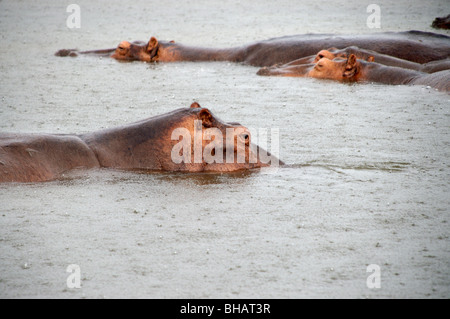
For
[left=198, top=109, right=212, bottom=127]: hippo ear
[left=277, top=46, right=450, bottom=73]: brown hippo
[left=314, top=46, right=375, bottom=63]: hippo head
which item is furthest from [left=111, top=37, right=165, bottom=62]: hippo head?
[left=198, top=109, right=212, bottom=127]: hippo ear

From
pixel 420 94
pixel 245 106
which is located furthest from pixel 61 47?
pixel 420 94

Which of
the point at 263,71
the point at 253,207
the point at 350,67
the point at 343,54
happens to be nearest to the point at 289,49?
the point at 263,71

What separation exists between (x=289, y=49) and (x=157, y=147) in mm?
6508

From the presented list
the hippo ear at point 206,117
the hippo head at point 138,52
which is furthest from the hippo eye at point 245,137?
the hippo head at point 138,52

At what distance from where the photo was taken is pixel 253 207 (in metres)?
4.40

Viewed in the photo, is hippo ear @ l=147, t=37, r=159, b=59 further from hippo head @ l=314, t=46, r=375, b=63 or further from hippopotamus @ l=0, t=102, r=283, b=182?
hippopotamus @ l=0, t=102, r=283, b=182

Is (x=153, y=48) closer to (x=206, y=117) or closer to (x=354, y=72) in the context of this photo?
(x=354, y=72)

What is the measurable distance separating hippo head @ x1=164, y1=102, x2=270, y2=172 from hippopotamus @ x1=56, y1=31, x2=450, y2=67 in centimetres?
606

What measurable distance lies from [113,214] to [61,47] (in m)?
9.10

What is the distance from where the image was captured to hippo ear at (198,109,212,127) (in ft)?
16.4

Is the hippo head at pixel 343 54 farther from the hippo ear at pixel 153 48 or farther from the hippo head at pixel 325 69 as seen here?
the hippo ear at pixel 153 48

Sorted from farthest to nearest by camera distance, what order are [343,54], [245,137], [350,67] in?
[343,54], [350,67], [245,137]
